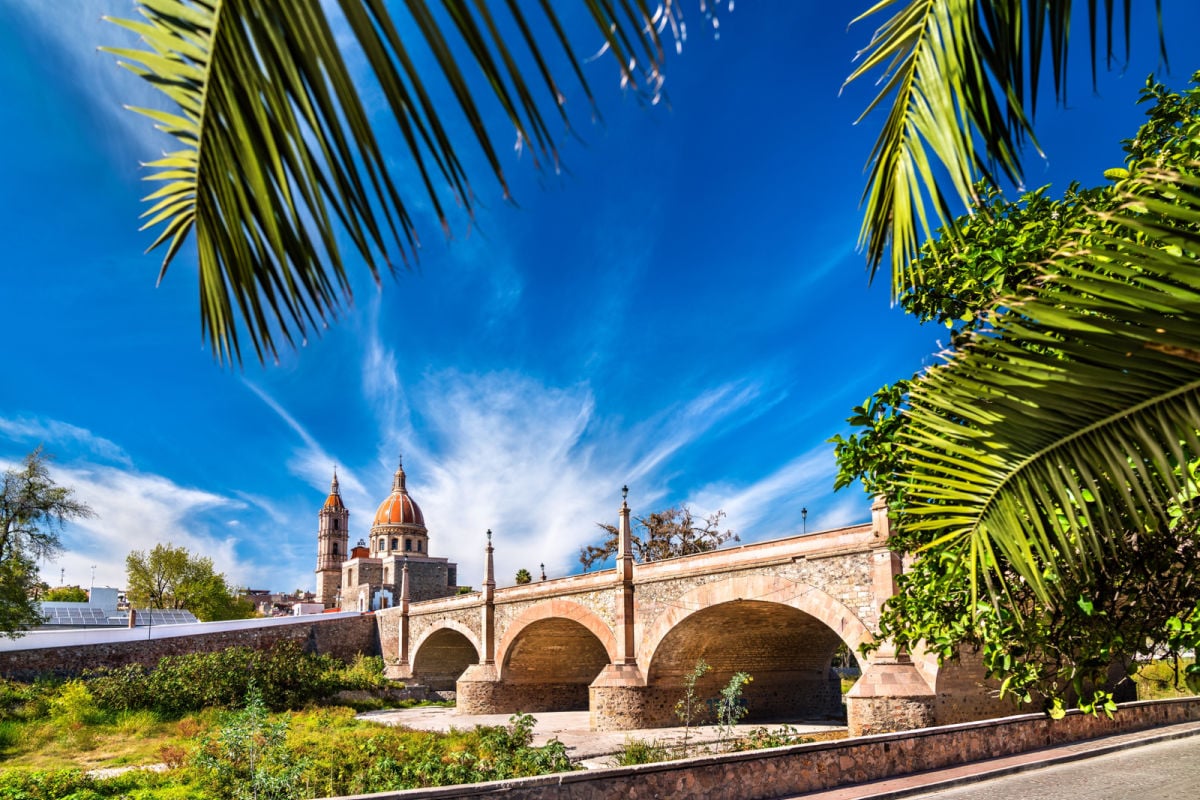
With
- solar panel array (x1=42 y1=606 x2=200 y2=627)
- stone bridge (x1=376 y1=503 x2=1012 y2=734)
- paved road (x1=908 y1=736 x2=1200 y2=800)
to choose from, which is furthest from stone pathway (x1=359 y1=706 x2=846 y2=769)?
solar panel array (x1=42 y1=606 x2=200 y2=627)

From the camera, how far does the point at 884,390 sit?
22.3 feet

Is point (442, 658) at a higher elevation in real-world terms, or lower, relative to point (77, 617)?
lower

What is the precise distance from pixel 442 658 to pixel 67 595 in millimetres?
48109

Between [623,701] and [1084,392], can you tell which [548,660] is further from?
[1084,392]

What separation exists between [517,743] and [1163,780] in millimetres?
9850

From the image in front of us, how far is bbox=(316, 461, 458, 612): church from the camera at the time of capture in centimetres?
6047

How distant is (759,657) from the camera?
25.8m

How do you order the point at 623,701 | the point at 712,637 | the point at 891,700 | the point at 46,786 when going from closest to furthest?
the point at 46,786 → the point at 891,700 → the point at 623,701 → the point at 712,637

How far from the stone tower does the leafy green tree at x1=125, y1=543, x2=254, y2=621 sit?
50.2 feet

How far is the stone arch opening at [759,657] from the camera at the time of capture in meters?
22.9

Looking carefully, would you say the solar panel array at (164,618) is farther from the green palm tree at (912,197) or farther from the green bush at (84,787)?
the green palm tree at (912,197)

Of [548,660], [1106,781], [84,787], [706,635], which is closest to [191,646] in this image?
[548,660]

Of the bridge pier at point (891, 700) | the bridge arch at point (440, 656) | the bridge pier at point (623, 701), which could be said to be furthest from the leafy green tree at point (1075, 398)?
the bridge arch at point (440, 656)

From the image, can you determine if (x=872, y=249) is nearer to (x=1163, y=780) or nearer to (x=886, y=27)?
(x=886, y=27)
